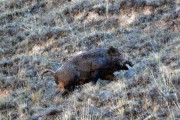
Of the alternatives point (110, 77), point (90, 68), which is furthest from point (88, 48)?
point (110, 77)

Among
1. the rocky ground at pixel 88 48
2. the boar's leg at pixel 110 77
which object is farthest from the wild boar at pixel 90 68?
the rocky ground at pixel 88 48

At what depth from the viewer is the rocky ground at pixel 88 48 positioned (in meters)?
8.21

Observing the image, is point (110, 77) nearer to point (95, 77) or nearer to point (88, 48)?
point (95, 77)

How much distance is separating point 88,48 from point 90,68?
274 cm

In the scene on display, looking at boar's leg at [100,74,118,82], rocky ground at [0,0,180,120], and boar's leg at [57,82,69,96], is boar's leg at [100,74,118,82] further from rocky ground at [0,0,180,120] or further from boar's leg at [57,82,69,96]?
boar's leg at [57,82,69,96]

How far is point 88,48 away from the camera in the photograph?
12.5 m

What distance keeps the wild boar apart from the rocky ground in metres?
0.21

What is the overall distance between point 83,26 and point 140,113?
6.64 metres

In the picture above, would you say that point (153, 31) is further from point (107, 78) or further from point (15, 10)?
point (15, 10)

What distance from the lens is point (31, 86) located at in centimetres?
1073

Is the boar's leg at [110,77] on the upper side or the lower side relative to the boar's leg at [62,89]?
upper

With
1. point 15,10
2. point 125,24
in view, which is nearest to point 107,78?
point 125,24

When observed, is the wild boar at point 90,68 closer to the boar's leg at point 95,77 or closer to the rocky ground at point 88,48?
the boar's leg at point 95,77

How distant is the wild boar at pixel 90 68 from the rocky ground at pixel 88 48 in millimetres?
210
